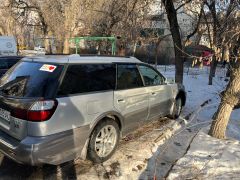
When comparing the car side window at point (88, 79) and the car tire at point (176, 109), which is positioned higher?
the car side window at point (88, 79)

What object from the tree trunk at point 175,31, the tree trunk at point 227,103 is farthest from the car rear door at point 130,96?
the tree trunk at point 175,31

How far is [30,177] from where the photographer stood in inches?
157

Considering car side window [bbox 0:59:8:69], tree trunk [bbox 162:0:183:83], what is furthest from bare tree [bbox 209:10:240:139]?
car side window [bbox 0:59:8:69]

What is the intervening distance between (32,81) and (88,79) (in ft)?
2.70

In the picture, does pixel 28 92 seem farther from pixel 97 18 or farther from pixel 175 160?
pixel 97 18

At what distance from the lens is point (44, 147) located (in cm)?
355

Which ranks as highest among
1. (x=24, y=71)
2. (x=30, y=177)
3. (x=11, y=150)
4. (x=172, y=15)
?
(x=172, y=15)

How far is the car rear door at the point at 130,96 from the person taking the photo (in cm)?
477

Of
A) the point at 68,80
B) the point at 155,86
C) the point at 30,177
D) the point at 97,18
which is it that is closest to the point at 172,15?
the point at 155,86

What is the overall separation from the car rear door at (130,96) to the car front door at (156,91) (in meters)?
0.20

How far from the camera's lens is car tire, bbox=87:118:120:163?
4.27 metres

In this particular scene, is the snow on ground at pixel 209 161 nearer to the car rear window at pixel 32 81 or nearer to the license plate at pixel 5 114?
the car rear window at pixel 32 81

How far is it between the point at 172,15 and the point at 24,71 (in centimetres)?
641

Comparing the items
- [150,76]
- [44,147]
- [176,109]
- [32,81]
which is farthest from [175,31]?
[44,147]
